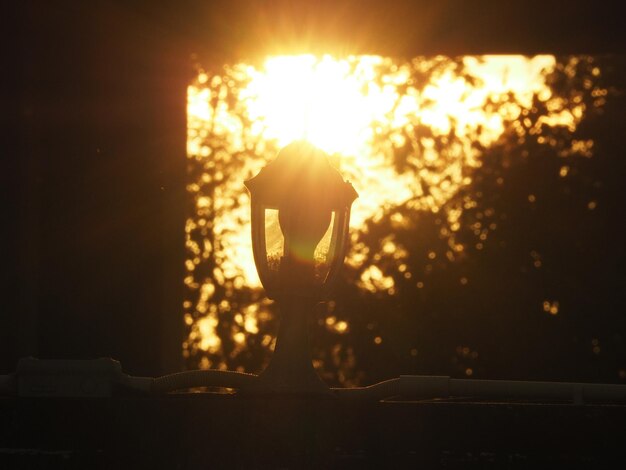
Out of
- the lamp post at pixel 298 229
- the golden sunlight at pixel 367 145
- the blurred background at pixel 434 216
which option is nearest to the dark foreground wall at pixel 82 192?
the lamp post at pixel 298 229

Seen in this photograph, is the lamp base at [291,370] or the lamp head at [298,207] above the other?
the lamp head at [298,207]

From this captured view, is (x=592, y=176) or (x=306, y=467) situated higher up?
(x=592, y=176)

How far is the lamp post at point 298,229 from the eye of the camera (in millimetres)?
3248

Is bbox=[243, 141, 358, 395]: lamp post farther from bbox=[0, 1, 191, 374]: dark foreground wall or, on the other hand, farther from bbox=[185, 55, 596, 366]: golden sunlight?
bbox=[185, 55, 596, 366]: golden sunlight

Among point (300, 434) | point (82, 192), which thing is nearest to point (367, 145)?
→ point (82, 192)

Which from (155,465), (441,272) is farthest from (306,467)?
(441,272)

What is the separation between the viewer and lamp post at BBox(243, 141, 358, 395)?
10.7 feet

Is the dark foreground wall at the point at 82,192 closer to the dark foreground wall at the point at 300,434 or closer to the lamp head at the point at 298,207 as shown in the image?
the lamp head at the point at 298,207

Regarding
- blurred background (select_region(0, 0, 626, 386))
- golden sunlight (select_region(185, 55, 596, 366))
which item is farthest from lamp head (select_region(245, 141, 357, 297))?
golden sunlight (select_region(185, 55, 596, 366))

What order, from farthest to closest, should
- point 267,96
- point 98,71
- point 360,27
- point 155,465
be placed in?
point 267,96, point 360,27, point 98,71, point 155,465

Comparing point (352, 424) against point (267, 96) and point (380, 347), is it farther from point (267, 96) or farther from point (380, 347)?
→ point (380, 347)

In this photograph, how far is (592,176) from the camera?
11.8 m

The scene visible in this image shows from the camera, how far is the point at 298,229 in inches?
129

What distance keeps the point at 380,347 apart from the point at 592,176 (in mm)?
2655
